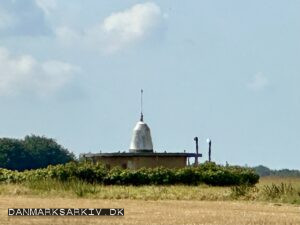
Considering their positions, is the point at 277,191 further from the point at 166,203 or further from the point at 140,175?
the point at 140,175

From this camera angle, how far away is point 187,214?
34.6 meters

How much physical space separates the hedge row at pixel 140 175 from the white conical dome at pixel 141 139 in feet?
44.0

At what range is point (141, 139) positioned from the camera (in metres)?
84.0

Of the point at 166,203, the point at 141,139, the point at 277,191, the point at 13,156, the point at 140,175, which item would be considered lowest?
the point at 166,203

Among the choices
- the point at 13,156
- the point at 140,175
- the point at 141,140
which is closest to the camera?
the point at 140,175

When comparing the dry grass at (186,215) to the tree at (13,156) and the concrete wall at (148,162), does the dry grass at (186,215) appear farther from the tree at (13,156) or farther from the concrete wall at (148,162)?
the tree at (13,156)

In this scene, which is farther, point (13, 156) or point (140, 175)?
point (13, 156)

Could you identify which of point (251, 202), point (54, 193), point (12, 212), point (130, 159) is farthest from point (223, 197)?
point (130, 159)

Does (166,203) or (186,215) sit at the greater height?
(166,203)

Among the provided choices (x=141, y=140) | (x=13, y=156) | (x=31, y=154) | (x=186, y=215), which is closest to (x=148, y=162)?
(x=141, y=140)

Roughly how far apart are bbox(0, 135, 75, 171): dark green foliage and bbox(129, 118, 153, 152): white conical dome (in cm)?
5346

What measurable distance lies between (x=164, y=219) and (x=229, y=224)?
115 inches

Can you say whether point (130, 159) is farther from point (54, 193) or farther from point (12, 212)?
point (12, 212)

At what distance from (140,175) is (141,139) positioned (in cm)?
1550
